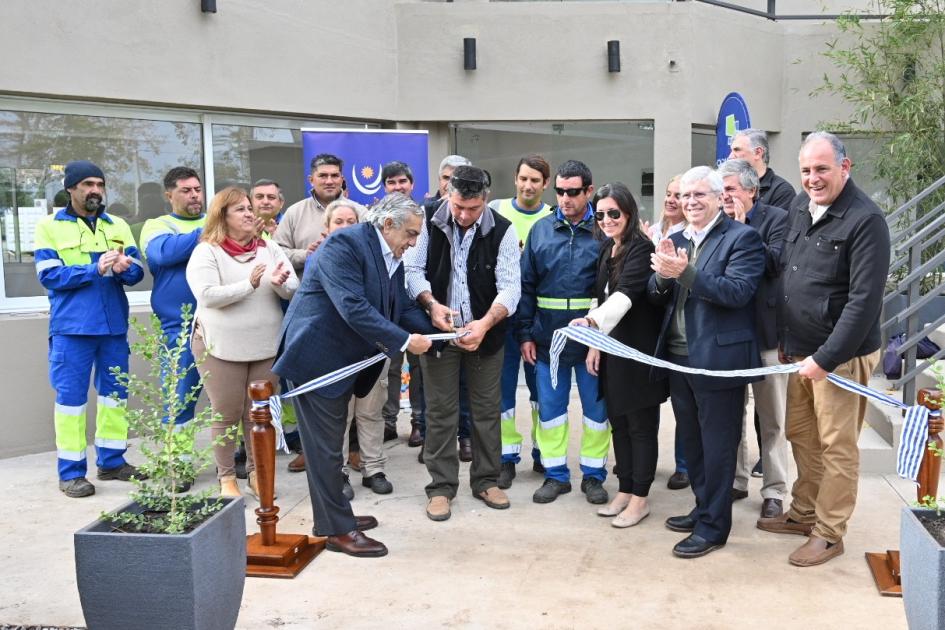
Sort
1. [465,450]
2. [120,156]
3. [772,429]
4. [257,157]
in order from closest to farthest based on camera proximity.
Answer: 1. [772,429]
2. [465,450]
3. [120,156]
4. [257,157]

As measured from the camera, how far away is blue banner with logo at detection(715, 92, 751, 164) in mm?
7895

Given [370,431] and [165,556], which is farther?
[370,431]

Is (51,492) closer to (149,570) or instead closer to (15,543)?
(15,543)

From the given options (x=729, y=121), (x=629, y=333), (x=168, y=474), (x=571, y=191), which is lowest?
(x=168, y=474)

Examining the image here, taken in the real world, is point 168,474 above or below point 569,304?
below

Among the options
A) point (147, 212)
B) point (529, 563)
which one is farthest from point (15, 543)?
point (147, 212)

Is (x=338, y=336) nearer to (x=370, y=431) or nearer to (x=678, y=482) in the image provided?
(x=370, y=431)

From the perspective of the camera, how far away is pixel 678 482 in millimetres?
5191

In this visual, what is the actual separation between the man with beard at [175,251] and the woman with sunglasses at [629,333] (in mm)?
2469

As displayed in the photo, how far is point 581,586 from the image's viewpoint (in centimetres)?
378

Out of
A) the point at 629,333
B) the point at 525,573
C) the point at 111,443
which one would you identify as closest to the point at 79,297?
the point at 111,443

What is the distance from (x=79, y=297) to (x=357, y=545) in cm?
243

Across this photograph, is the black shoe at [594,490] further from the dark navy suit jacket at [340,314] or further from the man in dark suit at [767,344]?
the dark navy suit jacket at [340,314]

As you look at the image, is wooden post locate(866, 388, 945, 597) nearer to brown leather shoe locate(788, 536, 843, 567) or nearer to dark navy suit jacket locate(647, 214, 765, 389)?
brown leather shoe locate(788, 536, 843, 567)
